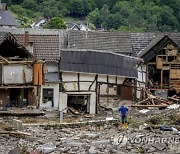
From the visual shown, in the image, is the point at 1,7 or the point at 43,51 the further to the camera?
the point at 1,7

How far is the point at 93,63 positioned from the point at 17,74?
5590mm

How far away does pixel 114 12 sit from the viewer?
5787 inches

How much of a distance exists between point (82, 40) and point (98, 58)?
8.28 m

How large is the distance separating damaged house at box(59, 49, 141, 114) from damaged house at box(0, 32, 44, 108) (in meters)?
2.57

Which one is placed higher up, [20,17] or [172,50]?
[20,17]

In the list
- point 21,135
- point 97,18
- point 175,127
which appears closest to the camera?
point 21,135

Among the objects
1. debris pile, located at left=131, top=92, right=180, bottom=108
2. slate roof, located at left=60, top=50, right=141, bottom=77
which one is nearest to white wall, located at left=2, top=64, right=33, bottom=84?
slate roof, located at left=60, top=50, right=141, bottom=77

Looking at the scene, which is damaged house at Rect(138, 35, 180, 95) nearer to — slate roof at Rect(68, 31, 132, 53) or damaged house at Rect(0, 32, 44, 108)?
slate roof at Rect(68, 31, 132, 53)

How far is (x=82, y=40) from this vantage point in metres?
49.2

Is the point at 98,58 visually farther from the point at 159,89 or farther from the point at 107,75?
the point at 159,89

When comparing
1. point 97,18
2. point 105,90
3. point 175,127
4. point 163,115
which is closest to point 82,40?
point 105,90

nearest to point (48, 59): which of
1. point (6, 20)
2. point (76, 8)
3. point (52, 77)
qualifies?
point (52, 77)

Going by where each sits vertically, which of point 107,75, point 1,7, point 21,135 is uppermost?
point 1,7

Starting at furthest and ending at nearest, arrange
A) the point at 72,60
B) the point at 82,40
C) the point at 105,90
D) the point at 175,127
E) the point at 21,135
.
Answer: the point at 82,40, the point at 105,90, the point at 72,60, the point at 175,127, the point at 21,135
